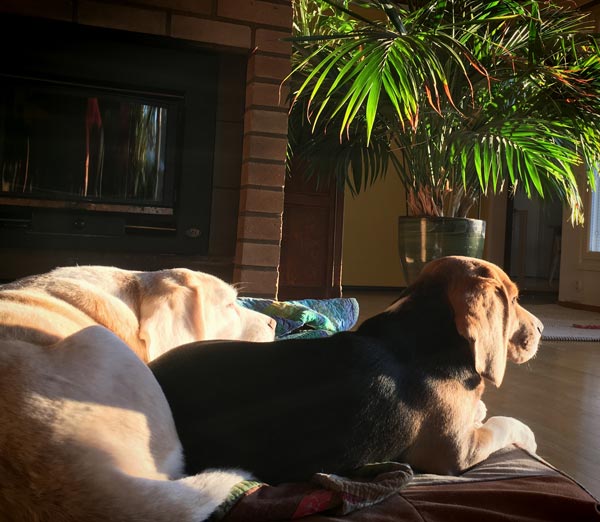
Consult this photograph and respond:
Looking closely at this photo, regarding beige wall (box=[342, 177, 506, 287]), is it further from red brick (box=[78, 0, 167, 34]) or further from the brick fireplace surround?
red brick (box=[78, 0, 167, 34])

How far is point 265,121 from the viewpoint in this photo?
3387 millimetres

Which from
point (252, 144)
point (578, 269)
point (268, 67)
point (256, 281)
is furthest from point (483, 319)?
point (578, 269)

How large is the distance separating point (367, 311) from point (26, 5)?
346cm

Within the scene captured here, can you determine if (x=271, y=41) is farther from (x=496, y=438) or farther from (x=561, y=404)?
(x=496, y=438)

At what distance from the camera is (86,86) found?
10.4 ft

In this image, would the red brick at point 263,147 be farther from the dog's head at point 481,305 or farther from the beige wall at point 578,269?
the beige wall at point 578,269

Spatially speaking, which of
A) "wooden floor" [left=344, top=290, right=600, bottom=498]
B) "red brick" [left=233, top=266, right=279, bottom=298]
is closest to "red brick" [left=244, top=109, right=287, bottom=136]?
"red brick" [left=233, top=266, right=279, bottom=298]

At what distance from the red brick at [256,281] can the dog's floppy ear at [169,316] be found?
6.07 ft

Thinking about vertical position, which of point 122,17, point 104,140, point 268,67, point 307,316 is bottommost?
point 307,316

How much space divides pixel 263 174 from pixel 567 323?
118 inches

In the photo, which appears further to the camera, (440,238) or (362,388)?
(440,238)

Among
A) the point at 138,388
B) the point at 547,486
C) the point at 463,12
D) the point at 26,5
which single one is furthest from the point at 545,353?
the point at 26,5

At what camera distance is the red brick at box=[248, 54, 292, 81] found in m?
3.37

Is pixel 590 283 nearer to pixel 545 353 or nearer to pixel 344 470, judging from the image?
pixel 545 353
